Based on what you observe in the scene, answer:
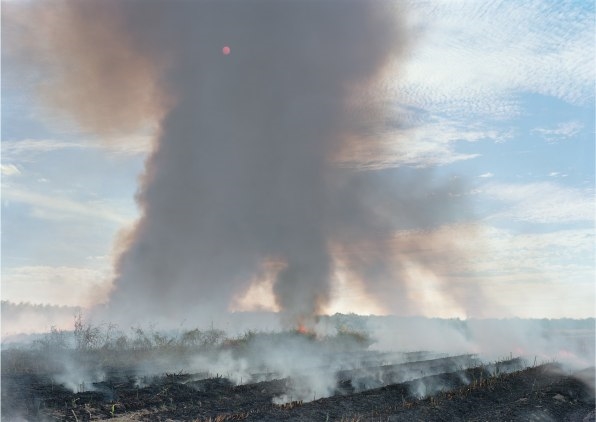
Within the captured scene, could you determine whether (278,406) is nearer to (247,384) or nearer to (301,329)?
(247,384)

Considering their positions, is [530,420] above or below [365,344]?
below

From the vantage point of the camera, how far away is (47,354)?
33750 mm

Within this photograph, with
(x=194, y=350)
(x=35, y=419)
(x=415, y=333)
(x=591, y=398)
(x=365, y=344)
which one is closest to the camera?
(x=35, y=419)

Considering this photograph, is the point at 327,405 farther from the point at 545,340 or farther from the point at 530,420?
the point at 545,340

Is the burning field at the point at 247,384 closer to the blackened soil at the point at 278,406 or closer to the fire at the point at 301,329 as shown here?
the blackened soil at the point at 278,406

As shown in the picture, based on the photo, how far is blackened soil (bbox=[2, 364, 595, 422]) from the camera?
737 inches

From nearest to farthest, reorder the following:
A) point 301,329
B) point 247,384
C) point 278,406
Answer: point 278,406 → point 247,384 → point 301,329

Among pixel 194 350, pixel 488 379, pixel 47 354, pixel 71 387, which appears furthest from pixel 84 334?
pixel 488 379

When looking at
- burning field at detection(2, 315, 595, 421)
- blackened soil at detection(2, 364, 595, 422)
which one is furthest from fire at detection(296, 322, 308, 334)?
blackened soil at detection(2, 364, 595, 422)

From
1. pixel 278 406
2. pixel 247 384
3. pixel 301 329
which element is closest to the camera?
pixel 278 406

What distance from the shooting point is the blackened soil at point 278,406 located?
1872 cm

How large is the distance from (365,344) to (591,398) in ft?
104

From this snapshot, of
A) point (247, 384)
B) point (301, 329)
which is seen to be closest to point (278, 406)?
point (247, 384)

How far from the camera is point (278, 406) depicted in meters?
20.6
